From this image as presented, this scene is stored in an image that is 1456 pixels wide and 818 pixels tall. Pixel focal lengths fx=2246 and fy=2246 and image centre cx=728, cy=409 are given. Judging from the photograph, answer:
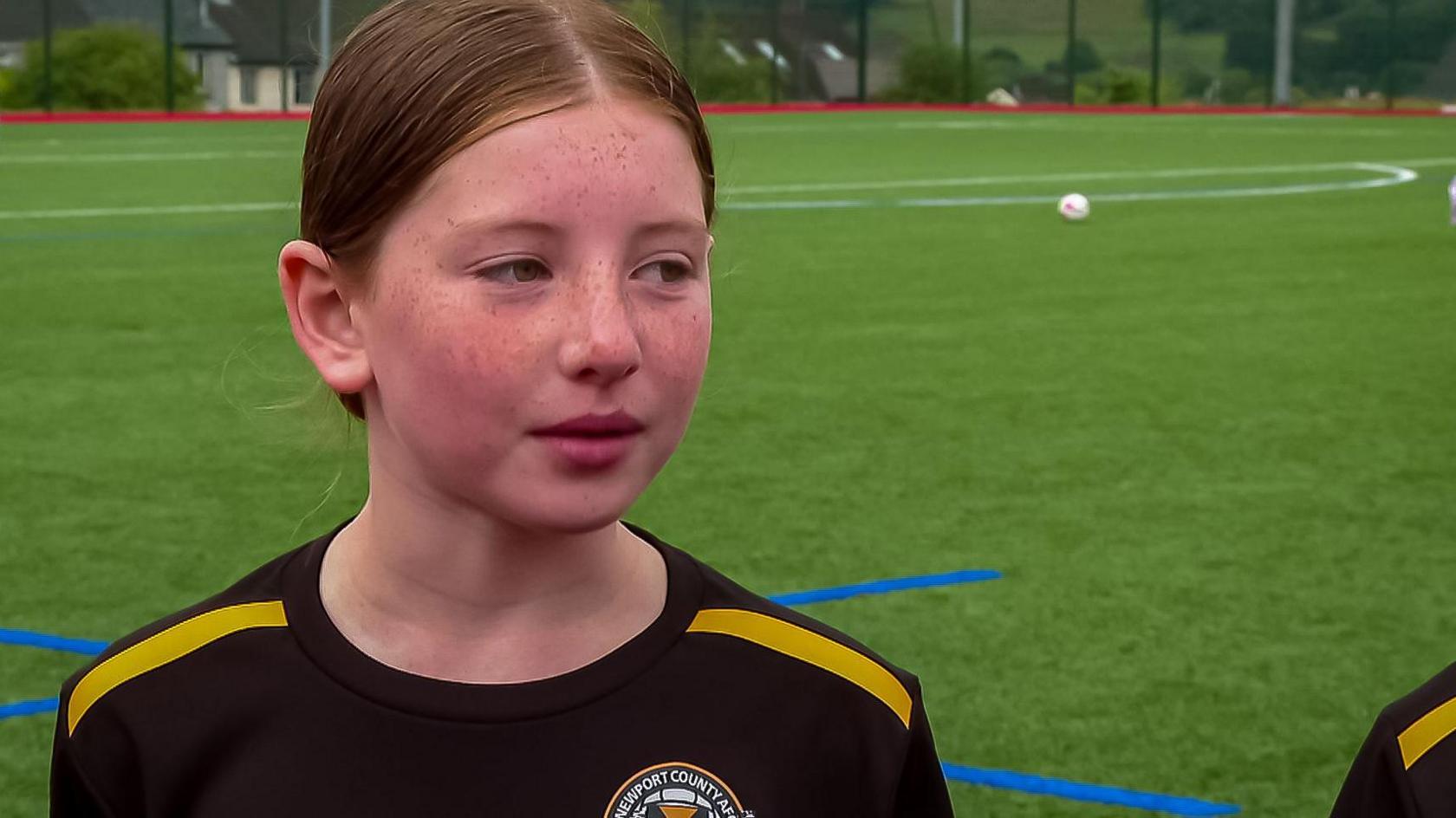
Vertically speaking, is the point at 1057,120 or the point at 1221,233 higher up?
the point at 1221,233

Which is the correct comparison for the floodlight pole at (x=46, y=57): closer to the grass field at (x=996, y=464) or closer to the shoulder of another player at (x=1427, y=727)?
the grass field at (x=996, y=464)

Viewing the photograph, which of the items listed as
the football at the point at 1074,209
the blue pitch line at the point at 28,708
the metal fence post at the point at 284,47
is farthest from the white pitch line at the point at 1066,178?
the metal fence post at the point at 284,47

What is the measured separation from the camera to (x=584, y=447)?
1.75 meters

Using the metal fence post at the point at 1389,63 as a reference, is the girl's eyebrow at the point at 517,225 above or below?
above

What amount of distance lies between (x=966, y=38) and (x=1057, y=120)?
10317mm

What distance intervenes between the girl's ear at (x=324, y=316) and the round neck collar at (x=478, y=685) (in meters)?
0.20

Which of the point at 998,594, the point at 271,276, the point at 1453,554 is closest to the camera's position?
the point at 998,594

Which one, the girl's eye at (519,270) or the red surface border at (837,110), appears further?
the red surface border at (837,110)

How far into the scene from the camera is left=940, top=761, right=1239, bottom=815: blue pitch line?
145 inches

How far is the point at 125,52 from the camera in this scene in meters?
36.0

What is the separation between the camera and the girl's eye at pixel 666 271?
180 cm

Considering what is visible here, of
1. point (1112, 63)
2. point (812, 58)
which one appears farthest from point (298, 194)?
point (1112, 63)

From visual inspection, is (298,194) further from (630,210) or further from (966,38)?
(966,38)

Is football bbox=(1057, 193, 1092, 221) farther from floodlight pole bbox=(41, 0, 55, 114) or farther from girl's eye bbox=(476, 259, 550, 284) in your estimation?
floodlight pole bbox=(41, 0, 55, 114)
